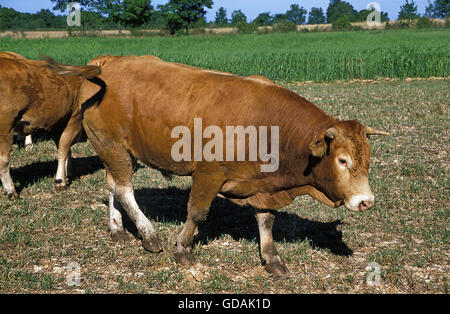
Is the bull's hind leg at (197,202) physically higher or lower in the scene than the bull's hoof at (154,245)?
higher

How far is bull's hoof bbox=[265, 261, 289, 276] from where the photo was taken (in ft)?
16.9

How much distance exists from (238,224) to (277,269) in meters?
1.59

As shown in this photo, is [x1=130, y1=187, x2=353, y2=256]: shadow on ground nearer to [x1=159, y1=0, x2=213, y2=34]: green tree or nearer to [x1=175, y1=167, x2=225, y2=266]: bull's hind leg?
[x1=175, y1=167, x2=225, y2=266]: bull's hind leg

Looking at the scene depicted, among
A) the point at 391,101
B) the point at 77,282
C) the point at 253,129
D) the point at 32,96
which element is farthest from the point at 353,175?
the point at 391,101

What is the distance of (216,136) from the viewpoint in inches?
190

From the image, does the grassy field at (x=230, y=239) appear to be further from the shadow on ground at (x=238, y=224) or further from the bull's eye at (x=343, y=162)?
the bull's eye at (x=343, y=162)

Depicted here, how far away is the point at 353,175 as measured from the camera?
4.34m

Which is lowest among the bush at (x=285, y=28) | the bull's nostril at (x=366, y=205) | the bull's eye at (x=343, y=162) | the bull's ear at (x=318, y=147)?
the bull's nostril at (x=366, y=205)

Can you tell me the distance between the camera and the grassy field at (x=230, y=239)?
5.00 meters

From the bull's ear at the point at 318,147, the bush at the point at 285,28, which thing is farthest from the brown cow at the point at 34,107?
the bush at the point at 285,28

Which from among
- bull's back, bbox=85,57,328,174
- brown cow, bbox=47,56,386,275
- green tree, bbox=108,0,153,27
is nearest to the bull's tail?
brown cow, bbox=47,56,386,275

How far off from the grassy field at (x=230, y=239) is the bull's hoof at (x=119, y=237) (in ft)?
0.33

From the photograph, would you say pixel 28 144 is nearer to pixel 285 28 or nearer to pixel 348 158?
pixel 348 158

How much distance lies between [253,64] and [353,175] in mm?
20563
